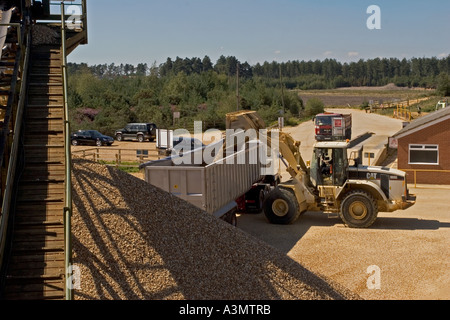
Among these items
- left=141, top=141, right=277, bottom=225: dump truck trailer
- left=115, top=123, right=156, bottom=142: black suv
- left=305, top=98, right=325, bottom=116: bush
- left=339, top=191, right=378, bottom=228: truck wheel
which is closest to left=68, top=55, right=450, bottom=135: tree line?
left=305, top=98, right=325, bottom=116: bush

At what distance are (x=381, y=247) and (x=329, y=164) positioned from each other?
12.6 feet

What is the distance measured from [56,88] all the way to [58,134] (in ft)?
4.76

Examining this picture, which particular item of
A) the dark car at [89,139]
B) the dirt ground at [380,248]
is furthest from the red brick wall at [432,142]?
the dark car at [89,139]

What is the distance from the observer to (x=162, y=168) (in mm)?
16609

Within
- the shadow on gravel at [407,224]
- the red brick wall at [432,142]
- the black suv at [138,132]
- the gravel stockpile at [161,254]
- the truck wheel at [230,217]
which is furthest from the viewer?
the black suv at [138,132]

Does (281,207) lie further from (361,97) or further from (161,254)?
(361,97)

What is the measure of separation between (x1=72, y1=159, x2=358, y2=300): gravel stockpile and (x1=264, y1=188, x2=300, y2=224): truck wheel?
281 inches

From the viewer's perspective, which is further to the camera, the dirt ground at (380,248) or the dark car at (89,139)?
the dark car at (89,139)

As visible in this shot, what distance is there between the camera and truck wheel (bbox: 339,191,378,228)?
61.9 feet

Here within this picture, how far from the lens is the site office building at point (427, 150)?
2834 cm

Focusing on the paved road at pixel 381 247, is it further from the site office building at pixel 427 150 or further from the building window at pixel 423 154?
the building window at pixel 423 154

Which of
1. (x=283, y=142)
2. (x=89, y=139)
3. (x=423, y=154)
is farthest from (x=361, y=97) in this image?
(x=283, y=142)

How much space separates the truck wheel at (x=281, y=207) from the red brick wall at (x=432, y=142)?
1171 cm
